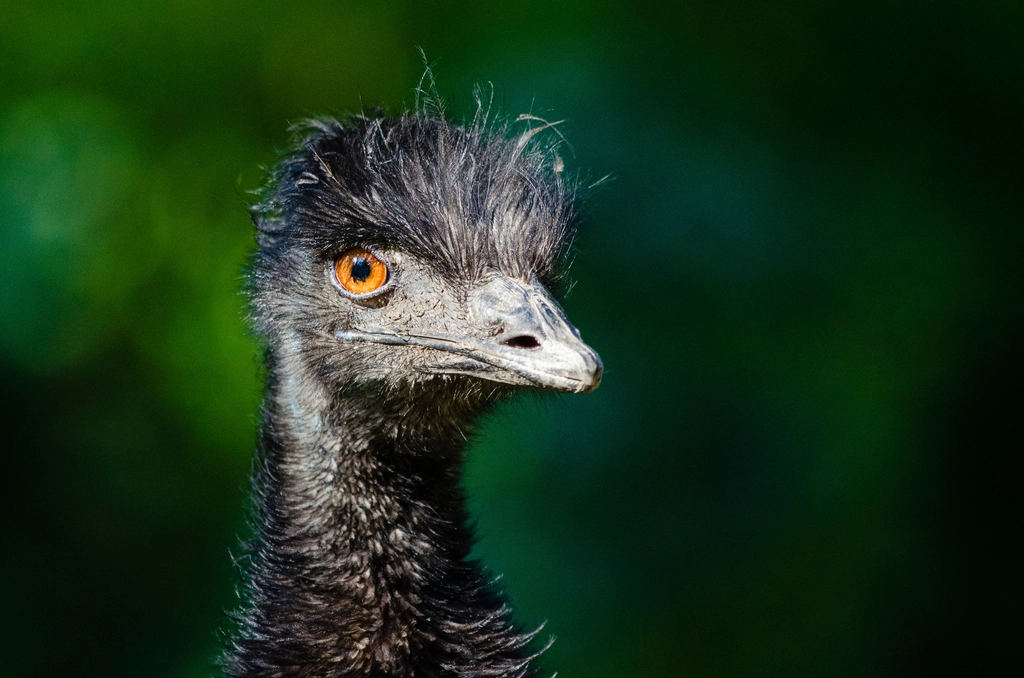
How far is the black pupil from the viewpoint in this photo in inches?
86.8

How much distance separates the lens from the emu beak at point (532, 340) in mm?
1826

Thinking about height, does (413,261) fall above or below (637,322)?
below

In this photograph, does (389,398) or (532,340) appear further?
(389,398)

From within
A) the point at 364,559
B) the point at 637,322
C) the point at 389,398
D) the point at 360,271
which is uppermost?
the point at 637,322

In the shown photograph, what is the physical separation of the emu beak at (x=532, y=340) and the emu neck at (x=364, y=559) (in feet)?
0.84

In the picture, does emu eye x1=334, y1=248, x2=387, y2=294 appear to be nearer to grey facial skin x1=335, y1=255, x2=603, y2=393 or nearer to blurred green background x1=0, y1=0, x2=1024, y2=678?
grey facial skin x1=335, y1=255, x2=603, y2=393

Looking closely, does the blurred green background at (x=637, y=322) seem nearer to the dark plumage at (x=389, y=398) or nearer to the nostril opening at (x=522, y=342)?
the dark plumage at (x=389, y=398)

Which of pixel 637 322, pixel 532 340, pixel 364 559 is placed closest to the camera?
pixel 532 340

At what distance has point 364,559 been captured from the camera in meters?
2.15

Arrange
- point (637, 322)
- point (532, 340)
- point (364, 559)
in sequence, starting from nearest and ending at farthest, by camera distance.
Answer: point (532, 340) → point (364, 559) → point (637, 322)

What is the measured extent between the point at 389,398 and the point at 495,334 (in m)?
0.28

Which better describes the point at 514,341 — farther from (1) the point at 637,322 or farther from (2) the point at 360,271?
(1) the point at 637,322

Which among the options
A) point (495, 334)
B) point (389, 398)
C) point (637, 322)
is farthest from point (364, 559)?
point (637, 322)

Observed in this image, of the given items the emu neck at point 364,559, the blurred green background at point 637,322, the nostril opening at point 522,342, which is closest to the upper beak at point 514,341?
the nostril opening at point 522,342
